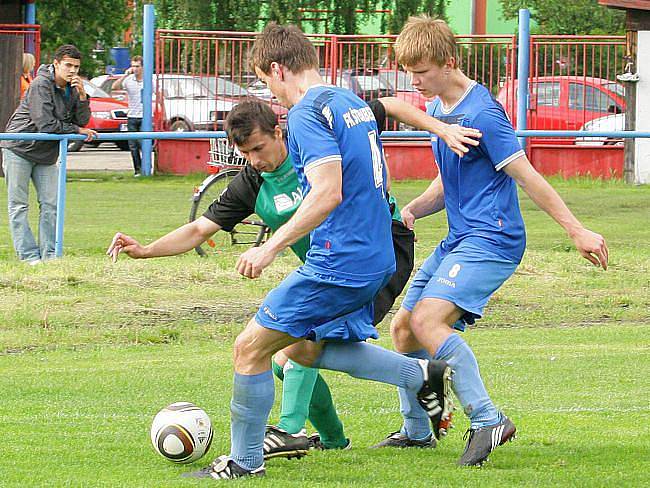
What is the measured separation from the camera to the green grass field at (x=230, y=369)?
5.41 meters

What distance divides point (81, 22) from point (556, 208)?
99.7 ft

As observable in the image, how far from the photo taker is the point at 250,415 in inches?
201

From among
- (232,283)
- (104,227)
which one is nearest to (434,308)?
(232,283)

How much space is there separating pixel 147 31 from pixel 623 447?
16924 mm

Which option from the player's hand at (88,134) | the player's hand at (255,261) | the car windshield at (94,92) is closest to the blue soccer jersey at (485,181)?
the player's hand at (255,261)

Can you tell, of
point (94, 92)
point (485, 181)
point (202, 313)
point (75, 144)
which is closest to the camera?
point (485, 181)

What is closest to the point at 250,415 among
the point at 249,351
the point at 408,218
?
the point at 249,351

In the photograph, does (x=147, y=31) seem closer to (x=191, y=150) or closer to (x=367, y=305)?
(x=191, y=150)

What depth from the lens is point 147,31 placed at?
21.5 meters

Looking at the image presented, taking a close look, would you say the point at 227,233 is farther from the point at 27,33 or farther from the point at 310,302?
the point at 27,33

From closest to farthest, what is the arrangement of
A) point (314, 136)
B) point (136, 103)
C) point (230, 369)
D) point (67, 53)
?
point (314, 136) → point (230, 369) → point (67, 53) → point (136, 103)

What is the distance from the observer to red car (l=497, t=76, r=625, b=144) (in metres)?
21.4

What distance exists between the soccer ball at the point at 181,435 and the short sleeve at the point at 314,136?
1.30m

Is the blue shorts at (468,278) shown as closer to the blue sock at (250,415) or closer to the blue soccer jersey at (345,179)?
the blue soccer jersey at (345,179)
